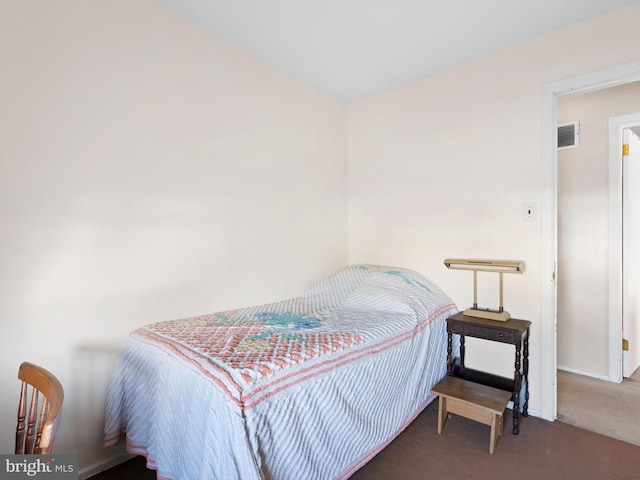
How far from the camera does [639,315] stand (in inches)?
116

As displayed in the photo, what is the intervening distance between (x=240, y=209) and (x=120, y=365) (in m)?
1.12

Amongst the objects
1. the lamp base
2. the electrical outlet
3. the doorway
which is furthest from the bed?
the doorway

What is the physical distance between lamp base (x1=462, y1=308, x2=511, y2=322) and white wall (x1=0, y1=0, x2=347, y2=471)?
4.54 feet

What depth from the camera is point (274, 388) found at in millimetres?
1284

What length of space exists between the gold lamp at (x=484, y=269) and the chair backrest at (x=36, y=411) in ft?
7.26

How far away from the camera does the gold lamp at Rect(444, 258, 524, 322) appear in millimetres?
2168

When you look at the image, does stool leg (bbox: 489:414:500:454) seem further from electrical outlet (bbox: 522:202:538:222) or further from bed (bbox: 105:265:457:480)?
electrical outlet (bbox: 522:202:538:222)

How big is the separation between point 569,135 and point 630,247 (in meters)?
1.02

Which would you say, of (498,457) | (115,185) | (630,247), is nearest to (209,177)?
(115,185)

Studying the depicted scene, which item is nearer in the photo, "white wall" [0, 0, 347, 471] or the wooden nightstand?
"white wall" [0, 0, 347, 471]

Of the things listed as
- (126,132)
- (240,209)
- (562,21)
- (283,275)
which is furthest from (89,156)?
(562,21)

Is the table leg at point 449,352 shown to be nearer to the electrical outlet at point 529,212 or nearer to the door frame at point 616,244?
the electrical outlet at point 529,212

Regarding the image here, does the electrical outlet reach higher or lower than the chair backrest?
higher

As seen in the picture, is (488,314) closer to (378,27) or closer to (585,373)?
(585,373)
